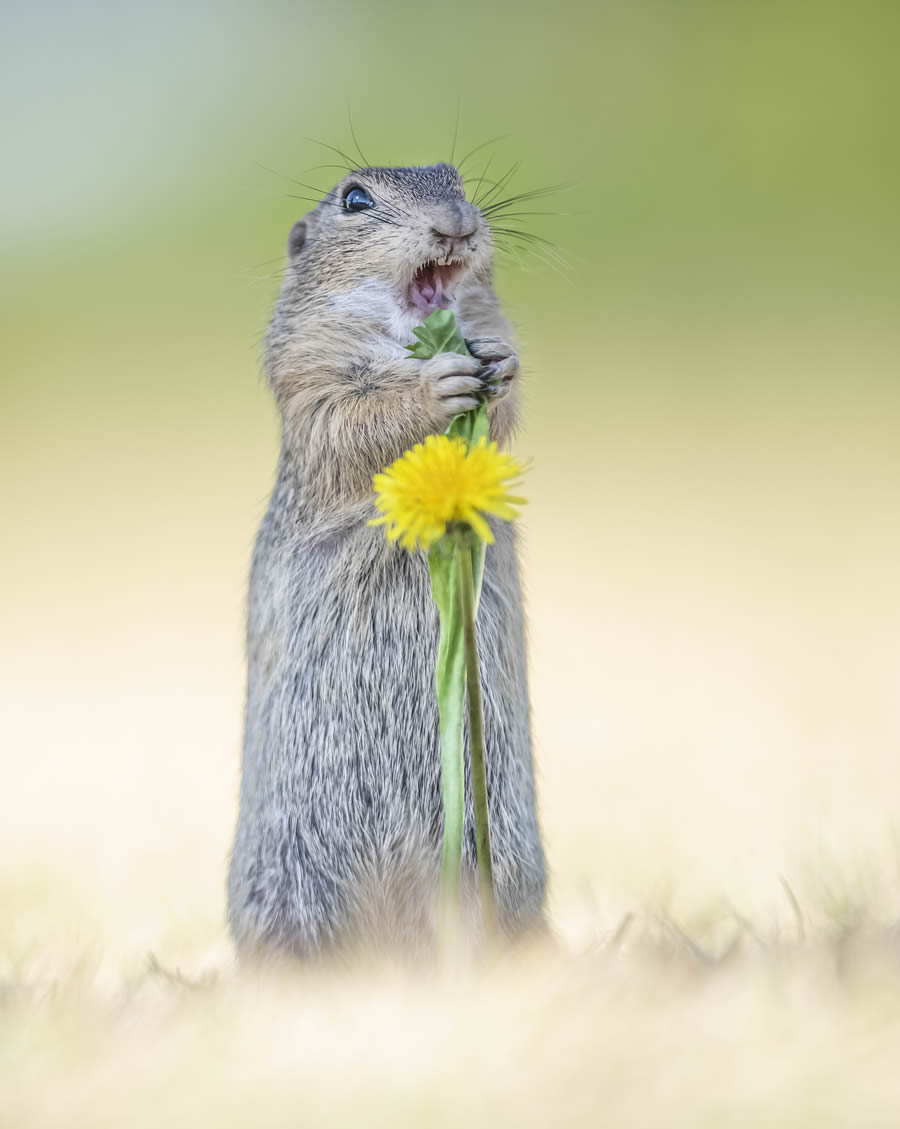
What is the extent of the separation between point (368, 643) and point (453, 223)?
541 millimetres

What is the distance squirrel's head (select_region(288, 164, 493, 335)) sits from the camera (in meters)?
1.71

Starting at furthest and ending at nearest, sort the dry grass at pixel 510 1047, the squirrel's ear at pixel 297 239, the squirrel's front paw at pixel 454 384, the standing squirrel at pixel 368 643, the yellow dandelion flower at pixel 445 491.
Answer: the squirrel's ear at pixel 297 239, the standing squirrel at pixel 368 643, the squirrel's front paw at pixel 454 384, the yellow dandelion flower at pixel 445 491, the dry grass at pixel 510 1047

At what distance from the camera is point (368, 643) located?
1.68 m

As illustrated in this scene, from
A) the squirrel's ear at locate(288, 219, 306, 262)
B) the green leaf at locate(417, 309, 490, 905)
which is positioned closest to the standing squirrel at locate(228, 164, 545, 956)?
the squirrel's ear at locate(288, 219, 306, 262)

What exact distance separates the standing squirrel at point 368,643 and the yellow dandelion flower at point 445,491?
29 cm

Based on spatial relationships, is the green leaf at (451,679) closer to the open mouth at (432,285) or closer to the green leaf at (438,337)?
the green leaf at (438,337)

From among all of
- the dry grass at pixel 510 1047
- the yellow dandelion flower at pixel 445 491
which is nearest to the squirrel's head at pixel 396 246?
the yellow dandelion flower at pixel 445 491

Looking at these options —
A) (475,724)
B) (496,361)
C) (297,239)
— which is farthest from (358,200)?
(475,724)

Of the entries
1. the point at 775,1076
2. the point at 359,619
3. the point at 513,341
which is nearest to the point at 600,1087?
the point at 775,1076

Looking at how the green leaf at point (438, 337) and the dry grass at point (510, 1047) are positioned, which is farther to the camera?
the green leaf at point (438, 337)

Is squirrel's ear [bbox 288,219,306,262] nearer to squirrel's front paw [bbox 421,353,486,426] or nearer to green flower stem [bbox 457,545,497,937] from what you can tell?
squirrel's front paw [bbox 421,353,486,426]

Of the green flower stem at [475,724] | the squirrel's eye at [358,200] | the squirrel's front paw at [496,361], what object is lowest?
the green flower stem at [475,724]

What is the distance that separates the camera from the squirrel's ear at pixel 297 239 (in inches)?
77.4

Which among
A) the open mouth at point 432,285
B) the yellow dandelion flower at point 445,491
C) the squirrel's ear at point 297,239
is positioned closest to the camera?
the yellow dandelion flower at point 445,491
